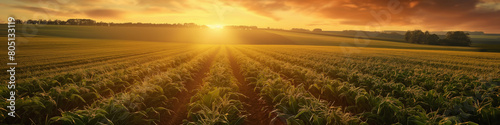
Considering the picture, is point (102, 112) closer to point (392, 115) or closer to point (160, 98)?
point (160, 98)

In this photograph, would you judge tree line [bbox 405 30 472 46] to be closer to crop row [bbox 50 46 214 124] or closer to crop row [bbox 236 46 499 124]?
crop row [bbox 236 46 499 124]

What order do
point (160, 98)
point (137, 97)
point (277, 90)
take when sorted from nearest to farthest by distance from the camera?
point (137, 97) < point (160, 98) < point (277, 90)

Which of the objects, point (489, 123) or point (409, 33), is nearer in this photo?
point (489, 123)

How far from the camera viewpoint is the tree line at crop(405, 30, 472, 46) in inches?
3352

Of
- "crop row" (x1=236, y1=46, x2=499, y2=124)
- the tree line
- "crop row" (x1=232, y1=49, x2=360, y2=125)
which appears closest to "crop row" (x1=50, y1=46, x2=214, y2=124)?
"crop row" (x1=232, y1=49, x2=360, y2=125)

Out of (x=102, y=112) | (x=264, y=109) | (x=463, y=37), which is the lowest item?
(x=264, y=109)

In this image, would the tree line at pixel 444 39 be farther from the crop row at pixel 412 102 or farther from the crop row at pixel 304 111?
the crop row at pixel 304 111

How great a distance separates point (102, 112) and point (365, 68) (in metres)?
16.4

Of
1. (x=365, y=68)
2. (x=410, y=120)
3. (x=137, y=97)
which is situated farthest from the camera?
(x=365, y=68)

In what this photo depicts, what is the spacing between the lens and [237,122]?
15.1ft

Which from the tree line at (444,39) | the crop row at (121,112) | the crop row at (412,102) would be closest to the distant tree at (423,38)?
the tree line at (444,39)

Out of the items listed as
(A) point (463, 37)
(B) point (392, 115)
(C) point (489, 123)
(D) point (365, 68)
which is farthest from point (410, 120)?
(A) point (463, 37)

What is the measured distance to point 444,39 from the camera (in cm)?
8888

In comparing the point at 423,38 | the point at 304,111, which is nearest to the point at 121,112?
the point at 304,111
